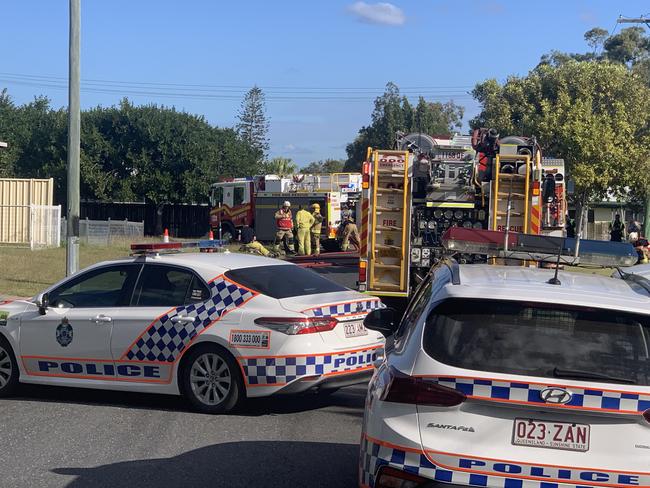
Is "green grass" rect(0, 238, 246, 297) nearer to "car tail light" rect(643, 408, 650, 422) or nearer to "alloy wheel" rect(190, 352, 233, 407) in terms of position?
"alloy wheel" rect(190, 352, 233, 407)

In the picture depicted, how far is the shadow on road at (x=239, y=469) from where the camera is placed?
238 inches

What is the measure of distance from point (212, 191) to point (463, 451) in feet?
122

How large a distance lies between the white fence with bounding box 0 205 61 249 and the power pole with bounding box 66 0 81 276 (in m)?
14.6

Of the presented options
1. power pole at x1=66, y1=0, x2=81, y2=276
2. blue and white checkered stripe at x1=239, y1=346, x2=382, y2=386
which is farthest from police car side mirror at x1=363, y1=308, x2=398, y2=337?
power pole at x1=66, y1=0, x2=81, y2=276

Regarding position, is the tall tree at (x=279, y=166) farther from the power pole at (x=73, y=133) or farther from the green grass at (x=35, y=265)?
the power pole at (x=73, y=133)

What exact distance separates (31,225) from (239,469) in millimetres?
25521

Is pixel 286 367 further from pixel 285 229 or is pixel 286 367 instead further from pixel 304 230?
pixel 285 229

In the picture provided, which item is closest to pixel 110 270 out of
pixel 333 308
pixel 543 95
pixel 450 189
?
pixel 333 308

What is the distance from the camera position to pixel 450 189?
50.6ft

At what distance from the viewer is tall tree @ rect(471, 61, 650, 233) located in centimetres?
3847

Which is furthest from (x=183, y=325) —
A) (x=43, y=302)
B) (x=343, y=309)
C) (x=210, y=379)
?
(x=43, y=302)

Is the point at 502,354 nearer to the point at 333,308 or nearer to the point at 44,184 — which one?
the point at 333,308

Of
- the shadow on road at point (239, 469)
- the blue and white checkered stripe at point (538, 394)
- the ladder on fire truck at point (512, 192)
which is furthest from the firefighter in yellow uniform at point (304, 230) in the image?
the blue and white checkered stripe at point (538, 394)

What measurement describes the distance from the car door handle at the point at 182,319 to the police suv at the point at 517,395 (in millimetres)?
3929
